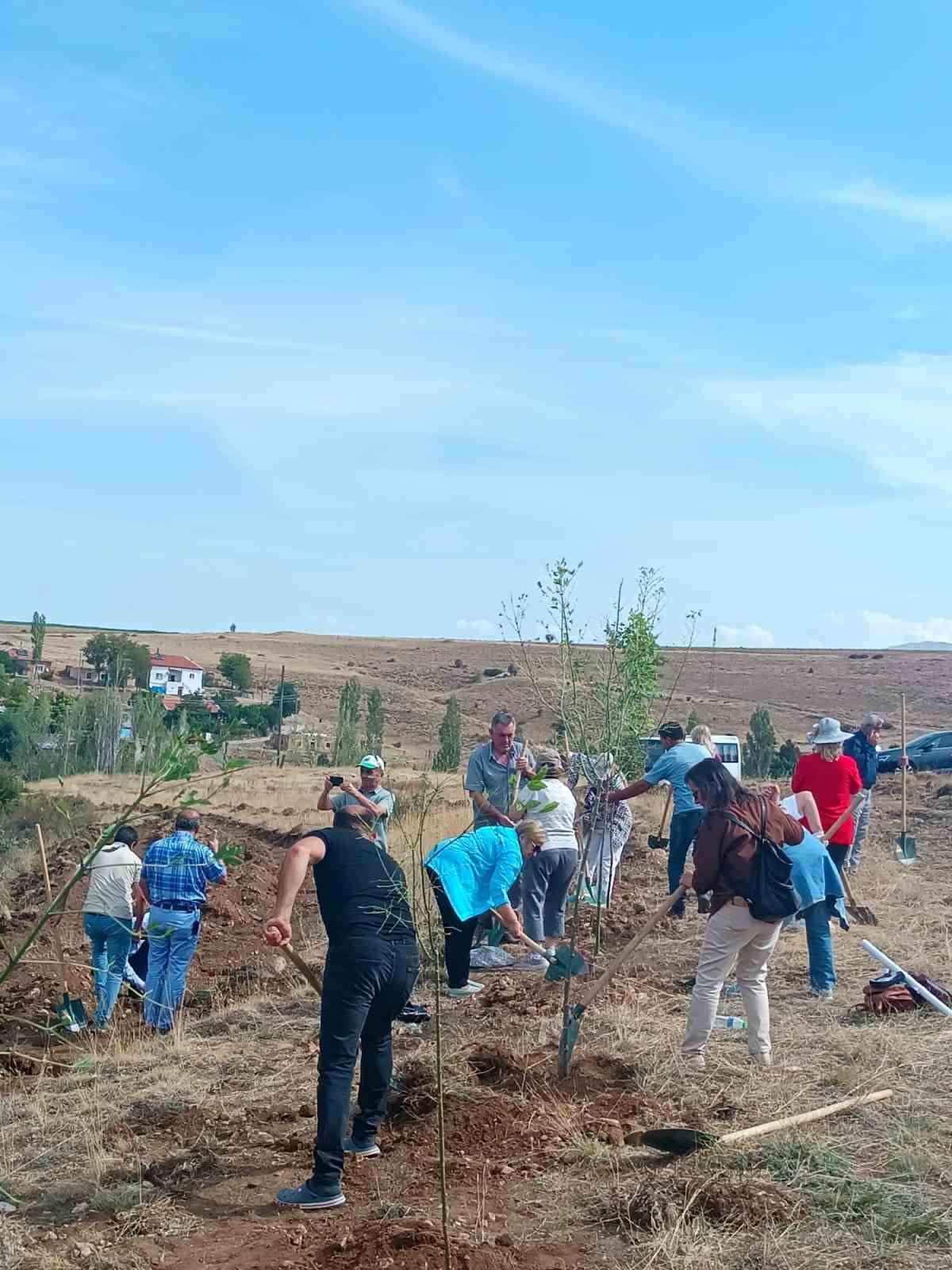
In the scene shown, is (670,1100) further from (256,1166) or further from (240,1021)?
(240,1021)

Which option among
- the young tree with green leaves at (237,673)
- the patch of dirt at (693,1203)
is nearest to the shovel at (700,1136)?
the patch of dirt at (693,1203)

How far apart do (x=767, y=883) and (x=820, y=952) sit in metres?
2.19

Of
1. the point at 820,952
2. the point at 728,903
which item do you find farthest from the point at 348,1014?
the point at 820,952

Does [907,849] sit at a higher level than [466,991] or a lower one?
higher

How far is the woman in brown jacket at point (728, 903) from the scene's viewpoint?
6.20 metres

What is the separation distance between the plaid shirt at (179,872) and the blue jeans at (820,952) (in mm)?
3843

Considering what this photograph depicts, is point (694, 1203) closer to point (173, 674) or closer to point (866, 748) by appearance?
point (866, 748)

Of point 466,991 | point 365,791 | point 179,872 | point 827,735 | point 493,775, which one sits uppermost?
point 827,735

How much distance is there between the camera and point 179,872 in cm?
864

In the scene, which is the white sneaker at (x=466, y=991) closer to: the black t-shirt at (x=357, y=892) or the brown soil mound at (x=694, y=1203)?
the black t-shirt at (x=357, y=892)

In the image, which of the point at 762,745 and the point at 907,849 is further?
the point at 762,745

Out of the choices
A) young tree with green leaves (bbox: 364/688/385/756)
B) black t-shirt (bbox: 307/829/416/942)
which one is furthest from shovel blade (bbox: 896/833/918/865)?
young tree with green leaves (bbox: 364/688/385/756)

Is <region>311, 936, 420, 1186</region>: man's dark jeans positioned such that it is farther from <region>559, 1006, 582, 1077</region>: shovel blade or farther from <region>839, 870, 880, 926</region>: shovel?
<region>839, 870, 880, 926</region>: shovel

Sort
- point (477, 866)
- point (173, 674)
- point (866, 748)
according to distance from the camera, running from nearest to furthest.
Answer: point (477, 866) < point (866, 748) < point (173, 674)
